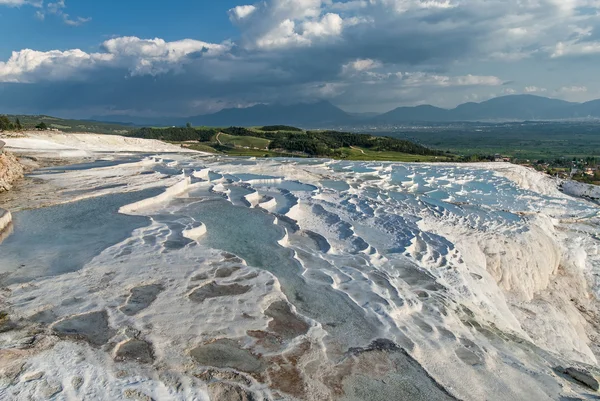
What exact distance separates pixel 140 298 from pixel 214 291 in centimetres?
136

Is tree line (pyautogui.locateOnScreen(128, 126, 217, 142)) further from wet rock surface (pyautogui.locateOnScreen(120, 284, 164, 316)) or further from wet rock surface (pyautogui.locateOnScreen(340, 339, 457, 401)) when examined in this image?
wet rock surface (pyautogui.locateOnScreen(340, 339, 457, 401))

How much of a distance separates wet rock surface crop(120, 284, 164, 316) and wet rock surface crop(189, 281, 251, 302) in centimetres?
70

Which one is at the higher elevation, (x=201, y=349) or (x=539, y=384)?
(x=201, y=349)

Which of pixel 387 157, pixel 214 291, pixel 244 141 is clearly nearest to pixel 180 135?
pixel 244 141

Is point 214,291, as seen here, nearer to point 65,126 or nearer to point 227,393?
point 227,393


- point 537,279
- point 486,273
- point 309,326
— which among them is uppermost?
point 309,326

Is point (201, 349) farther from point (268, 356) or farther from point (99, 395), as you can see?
point (99, 395)

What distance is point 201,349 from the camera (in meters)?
6.33

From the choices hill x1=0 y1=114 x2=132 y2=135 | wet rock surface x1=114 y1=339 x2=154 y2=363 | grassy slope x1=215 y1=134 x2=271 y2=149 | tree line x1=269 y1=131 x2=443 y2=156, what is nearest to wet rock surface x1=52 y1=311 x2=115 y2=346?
wet rock surface x1=114 y1=339 x2=154 y2=363

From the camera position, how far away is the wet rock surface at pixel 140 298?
290 inches

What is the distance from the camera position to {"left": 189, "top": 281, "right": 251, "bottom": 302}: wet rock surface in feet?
26.3

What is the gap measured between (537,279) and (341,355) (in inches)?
400

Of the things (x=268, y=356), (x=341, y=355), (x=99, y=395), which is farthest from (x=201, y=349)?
(x=341, y=355)

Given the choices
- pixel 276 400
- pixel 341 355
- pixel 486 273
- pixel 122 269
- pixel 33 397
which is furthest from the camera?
pixel 486 273
